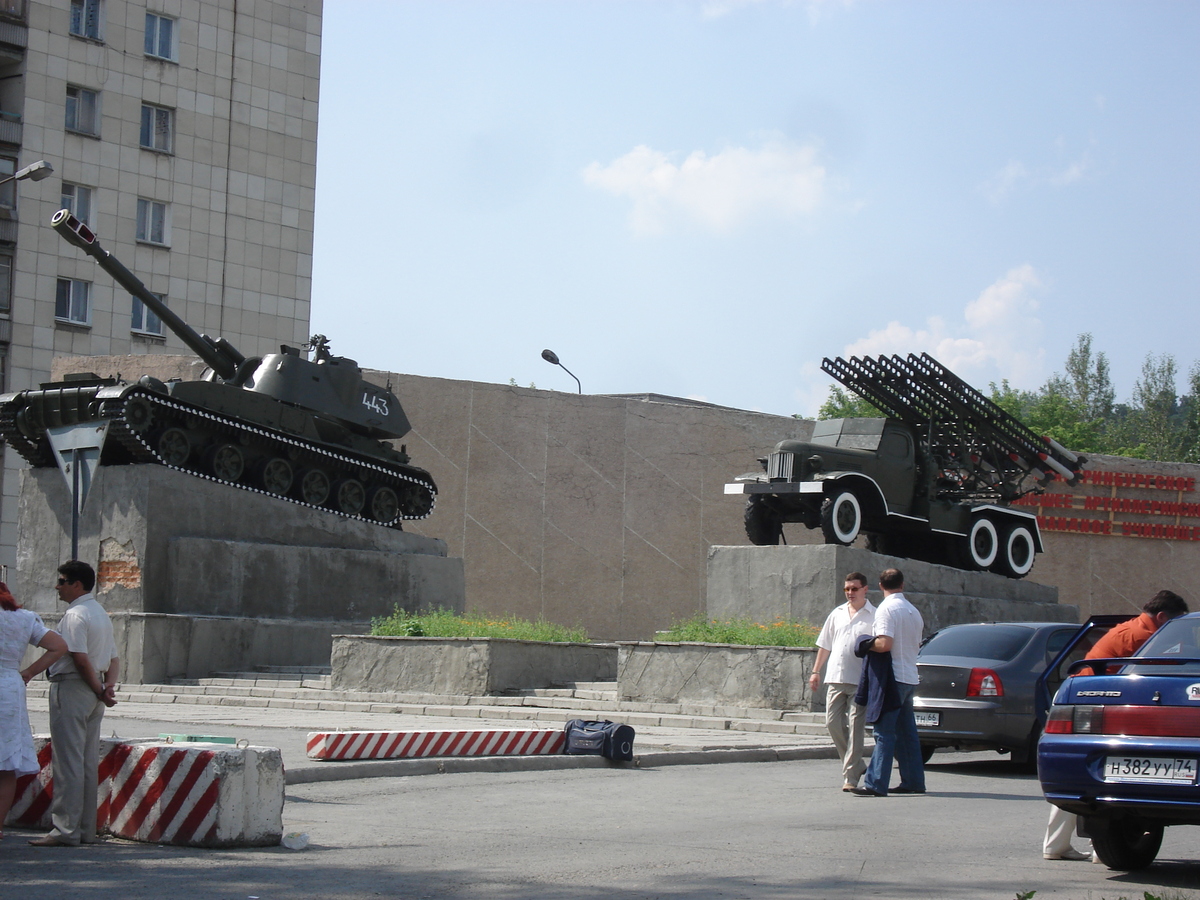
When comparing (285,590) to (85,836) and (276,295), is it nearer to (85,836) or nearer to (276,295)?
(85,836)

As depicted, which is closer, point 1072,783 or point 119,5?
point 1072,783

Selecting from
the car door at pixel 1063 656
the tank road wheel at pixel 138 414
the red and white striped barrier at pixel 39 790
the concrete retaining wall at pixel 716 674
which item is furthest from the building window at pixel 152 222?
the red and white striped barrier at pixel 39 790

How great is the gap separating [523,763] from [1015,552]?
1341cm

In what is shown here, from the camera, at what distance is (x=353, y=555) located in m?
23.8

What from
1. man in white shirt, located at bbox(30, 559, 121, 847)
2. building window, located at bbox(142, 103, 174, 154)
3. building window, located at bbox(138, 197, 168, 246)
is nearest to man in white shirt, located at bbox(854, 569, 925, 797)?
man in white shirt, located at bbox(30, 559, 121, 847)

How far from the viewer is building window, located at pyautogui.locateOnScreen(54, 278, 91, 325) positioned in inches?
1665

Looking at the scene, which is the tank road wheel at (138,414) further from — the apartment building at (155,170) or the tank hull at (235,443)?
the apartment building at (155,170)

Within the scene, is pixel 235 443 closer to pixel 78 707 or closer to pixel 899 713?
pixel 899 713

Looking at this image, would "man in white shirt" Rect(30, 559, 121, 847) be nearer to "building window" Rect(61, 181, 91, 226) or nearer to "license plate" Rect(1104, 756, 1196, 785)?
"license plate" Rect(1104, 756, 1196, 785)

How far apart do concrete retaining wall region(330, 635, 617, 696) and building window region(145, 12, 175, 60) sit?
32.5m

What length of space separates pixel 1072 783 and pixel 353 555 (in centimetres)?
1822

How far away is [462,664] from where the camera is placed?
55.2 ft

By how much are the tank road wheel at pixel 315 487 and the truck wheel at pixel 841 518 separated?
31.6 ft

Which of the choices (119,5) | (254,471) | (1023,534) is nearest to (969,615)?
(1023,534)
